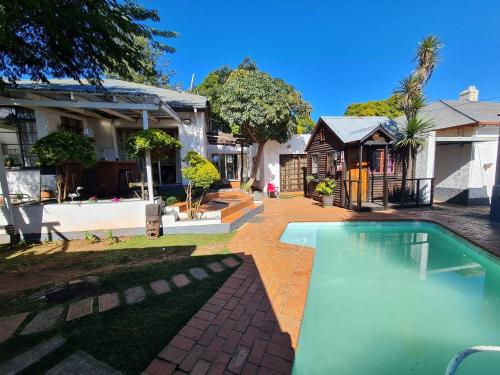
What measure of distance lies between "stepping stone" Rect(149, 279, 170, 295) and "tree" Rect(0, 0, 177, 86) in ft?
13.6

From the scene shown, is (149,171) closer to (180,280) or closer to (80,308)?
(180,280)

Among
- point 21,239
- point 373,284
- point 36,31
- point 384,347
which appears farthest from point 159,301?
point 36,31

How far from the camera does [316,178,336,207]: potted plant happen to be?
10312mm

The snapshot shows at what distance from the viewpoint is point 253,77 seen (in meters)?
11.5

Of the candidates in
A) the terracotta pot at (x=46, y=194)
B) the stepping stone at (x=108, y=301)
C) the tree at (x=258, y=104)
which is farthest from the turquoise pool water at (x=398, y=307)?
the terracotta pot at (x=46, y=194)

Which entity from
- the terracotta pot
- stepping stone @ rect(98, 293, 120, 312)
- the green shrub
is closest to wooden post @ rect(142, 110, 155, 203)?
stepping stone @ rect(98, 293, 120, 312)

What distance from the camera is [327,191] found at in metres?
10.4

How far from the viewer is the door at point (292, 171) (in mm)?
14688

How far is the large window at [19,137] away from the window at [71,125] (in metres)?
0.88

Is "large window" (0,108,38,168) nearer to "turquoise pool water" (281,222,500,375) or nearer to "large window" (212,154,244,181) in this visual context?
"large window" (212,154,244,181)

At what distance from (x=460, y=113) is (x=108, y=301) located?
50.0ft

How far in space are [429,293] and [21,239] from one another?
9.45m

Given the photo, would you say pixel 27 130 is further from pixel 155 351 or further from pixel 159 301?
pixel 155 351

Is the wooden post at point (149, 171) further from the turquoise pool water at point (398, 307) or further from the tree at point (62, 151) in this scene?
the turquoise pool water at point (398, 307)
